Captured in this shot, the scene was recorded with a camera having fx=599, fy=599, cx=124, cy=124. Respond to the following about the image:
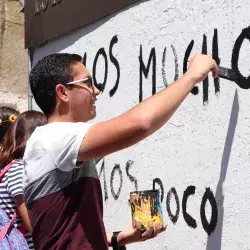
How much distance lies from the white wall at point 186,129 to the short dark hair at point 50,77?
0.93 meters

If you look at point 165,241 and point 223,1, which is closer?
point 223,1

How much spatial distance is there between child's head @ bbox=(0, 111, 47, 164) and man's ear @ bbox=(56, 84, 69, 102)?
0.77 metres

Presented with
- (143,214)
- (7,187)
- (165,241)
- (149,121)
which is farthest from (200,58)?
(165,241)

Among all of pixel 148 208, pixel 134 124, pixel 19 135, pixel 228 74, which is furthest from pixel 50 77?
pixel 228 74

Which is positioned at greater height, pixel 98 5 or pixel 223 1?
pixel 98 5

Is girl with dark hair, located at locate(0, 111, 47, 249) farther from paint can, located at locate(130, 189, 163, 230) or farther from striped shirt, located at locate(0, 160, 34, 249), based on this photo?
paint can, located at locate(130, 189, 163, 230)

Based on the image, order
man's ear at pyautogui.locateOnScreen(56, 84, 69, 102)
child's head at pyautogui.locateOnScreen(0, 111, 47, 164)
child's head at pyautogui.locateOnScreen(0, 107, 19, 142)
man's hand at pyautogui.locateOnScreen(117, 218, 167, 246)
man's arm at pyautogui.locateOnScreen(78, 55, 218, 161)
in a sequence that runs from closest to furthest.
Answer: man's arm at pyautogui.locateOnScreen(78, 55, 218, 161)
man's ear at pyautogui.locateOnScreen(56, 84, 69, 102)
man's hand at pyautogui.locateOnScreen(117, 218, 167, 246)
child's head at pyautogui.locateOnScreen(0, 111, 47, 164)
child's head at pyautogui.locateOnScreen(0, 107, 19, 142)

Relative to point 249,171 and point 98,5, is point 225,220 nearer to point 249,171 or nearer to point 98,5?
point 249,171

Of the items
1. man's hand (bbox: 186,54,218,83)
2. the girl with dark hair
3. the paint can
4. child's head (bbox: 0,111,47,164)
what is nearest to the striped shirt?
the girl with dark hair

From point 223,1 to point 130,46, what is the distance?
973 mm

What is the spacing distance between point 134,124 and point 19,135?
1.25m

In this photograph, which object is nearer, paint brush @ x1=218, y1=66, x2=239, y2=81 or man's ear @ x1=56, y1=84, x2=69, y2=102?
man's ear @ x1=56, y1=84, x2=69, y2=102

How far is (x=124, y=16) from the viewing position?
4020 mm

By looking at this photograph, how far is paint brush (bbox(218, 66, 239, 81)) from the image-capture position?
9.86 ft
